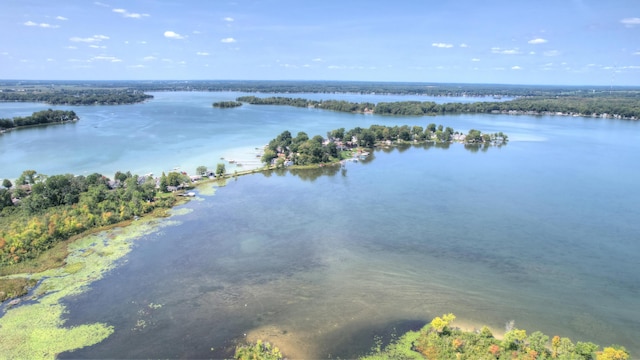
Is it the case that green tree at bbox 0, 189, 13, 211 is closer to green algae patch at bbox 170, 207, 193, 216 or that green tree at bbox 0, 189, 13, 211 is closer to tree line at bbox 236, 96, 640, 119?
green algae patch at bbox 170, 207, 193, 216

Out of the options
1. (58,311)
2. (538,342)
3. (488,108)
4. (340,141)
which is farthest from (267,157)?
(488,108)

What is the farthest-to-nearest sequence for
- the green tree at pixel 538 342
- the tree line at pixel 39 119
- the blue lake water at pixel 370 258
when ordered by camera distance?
the tree line at pixel 39 119 → the blue lake water at pixel 370 258 → the green tree at pixel 538 342

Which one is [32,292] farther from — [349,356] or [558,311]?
[558,311]

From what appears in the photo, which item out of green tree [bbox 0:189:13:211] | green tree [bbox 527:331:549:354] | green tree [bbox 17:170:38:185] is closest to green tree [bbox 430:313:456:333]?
green tree [bbox 527:331:549:354]

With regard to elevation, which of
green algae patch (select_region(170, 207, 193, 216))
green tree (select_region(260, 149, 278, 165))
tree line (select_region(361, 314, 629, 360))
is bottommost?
tree line (select_region(361, 314, 629, 360))

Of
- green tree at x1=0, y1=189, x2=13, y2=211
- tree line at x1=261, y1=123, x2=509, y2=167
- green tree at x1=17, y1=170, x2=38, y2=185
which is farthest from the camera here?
tree line at x1=261, y1=123, x2=509, y2=167

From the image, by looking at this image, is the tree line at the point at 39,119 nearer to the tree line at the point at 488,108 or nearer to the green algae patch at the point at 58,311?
the green algae patch at the point at 58,311

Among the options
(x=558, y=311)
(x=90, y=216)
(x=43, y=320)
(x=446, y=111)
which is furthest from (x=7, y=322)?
(x=446, y=111)

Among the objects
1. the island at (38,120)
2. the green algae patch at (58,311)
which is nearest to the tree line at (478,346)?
the green algae patch at (58,311)
